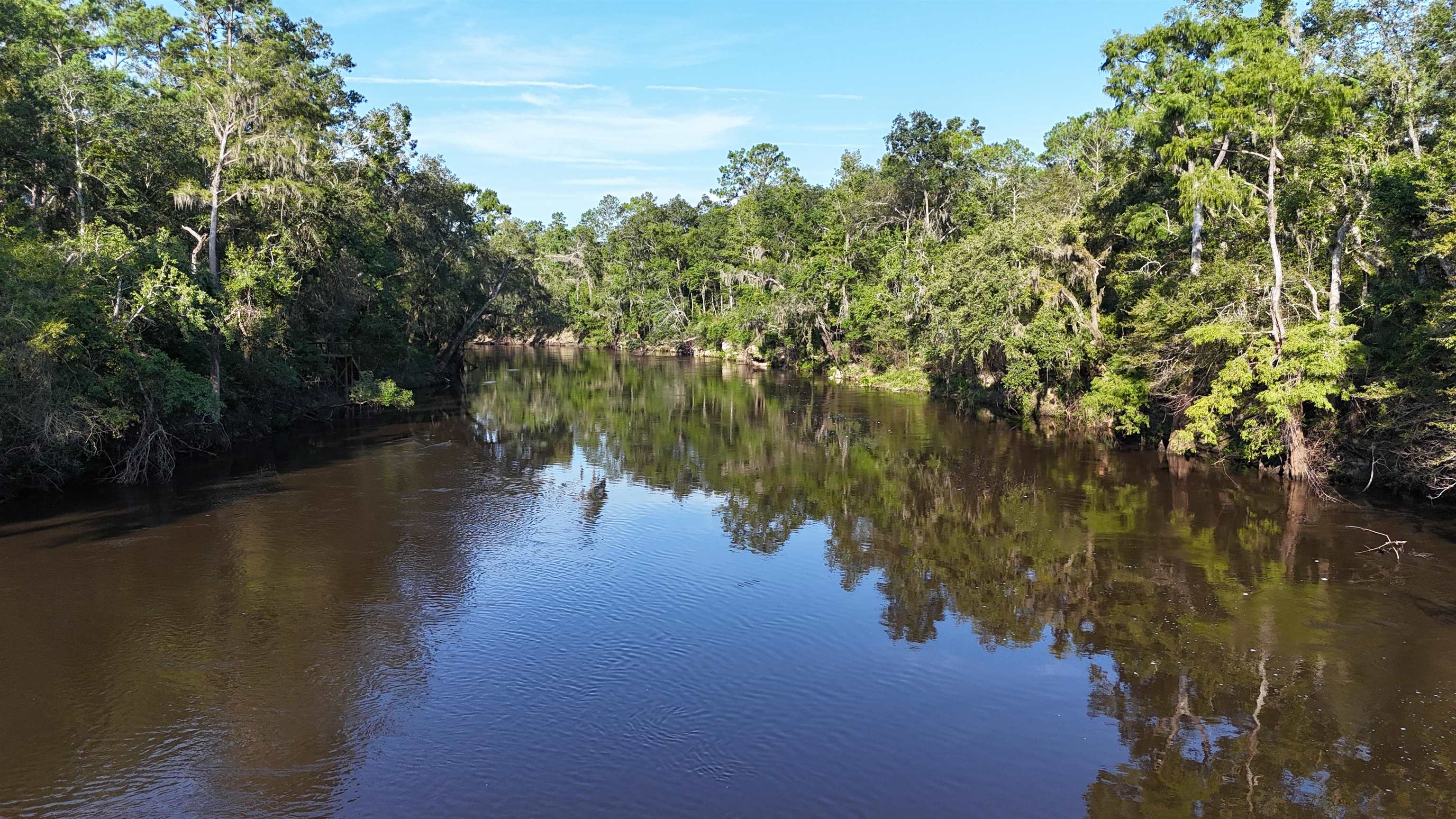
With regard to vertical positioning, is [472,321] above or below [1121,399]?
above

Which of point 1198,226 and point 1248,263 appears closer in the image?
point 1248,263

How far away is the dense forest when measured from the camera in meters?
19.9

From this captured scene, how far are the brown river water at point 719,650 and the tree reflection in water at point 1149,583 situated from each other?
0.08 meters

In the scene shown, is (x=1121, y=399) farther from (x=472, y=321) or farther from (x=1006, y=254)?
(x=472, y=321)

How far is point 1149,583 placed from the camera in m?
16.7

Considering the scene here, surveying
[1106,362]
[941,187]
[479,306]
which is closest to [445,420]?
[479,306]

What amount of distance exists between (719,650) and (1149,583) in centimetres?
930

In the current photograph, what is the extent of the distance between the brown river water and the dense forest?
2738 mm

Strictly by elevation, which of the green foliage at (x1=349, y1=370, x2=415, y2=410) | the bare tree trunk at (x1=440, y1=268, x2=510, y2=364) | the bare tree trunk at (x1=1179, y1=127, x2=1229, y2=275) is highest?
the bare tree trunk at (x1=1179, y1=127, x2=1229, y2=275)

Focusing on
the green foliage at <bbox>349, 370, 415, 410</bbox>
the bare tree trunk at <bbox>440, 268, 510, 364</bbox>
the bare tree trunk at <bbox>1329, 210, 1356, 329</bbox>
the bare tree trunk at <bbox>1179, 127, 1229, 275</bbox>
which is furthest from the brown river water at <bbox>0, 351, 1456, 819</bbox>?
the bare tree trunk at <bbox>440, 268, 510, 364</bbox>

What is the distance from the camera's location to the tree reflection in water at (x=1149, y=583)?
10148 millimetres

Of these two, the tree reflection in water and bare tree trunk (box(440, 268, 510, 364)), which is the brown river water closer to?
the tree reflection in water

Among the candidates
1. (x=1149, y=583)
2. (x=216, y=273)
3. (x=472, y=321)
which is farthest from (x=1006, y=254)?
(x=472, y=321)

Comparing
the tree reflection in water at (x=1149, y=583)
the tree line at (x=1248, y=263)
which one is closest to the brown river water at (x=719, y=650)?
the tree reflection in water at (x=1149, y=583)
